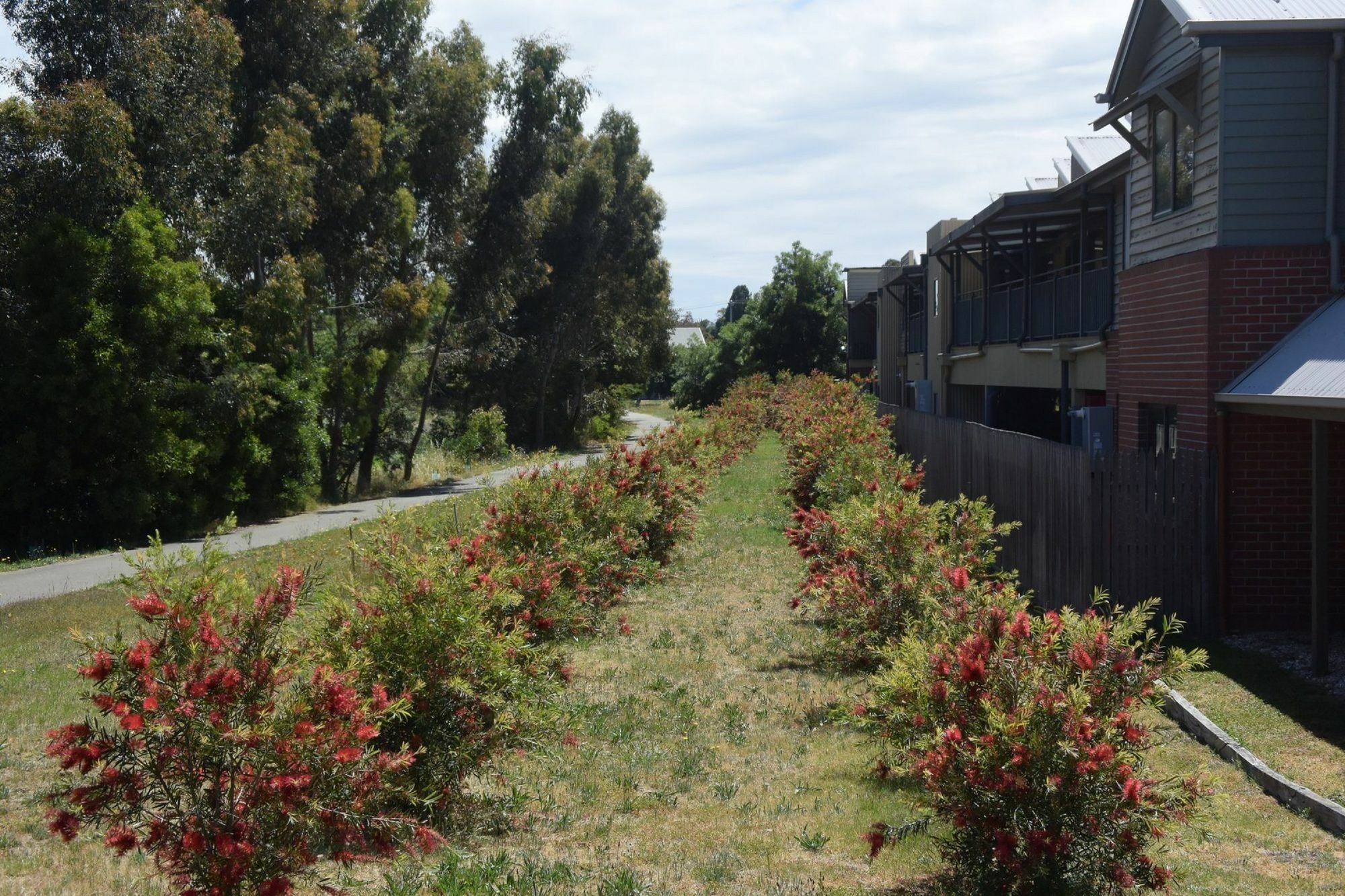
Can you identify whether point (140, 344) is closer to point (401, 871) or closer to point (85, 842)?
point (85, 842)

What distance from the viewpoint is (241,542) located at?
20484 mm

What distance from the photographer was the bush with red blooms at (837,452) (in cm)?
1504

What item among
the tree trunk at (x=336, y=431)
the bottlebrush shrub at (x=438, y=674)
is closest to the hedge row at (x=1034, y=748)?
the bottlebrush shrub at (x=438, y=674)

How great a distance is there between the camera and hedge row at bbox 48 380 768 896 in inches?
169

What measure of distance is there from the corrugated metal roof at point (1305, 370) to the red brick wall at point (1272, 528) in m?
0.47

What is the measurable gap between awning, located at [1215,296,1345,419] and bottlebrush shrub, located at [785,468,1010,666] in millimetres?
2266

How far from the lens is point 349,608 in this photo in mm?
6156

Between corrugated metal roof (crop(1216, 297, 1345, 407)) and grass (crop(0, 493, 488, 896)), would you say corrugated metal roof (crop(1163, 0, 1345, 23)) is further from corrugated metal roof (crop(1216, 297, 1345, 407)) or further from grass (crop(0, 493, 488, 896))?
grass (crop(0, 493, 488, 896))

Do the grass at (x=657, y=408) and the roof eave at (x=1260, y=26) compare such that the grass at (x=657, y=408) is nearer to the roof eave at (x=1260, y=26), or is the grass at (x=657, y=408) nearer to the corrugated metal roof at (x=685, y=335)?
the corrugated metal roof at (x=685, y=335)

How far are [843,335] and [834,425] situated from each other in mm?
44801

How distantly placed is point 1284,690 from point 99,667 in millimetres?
7845

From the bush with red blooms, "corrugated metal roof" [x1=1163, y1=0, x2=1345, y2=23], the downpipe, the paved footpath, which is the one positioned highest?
"corrugated metal roof" [x1=1163, y1=0, x2=1345, y2=23]

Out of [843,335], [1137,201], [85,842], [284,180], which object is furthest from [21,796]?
[843,335]

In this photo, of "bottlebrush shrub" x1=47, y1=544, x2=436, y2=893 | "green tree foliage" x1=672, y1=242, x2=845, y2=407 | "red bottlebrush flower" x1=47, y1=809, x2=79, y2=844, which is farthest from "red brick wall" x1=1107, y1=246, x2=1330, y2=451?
"green tree foliage" x1=672, y1=242, x2=845, y2=407
